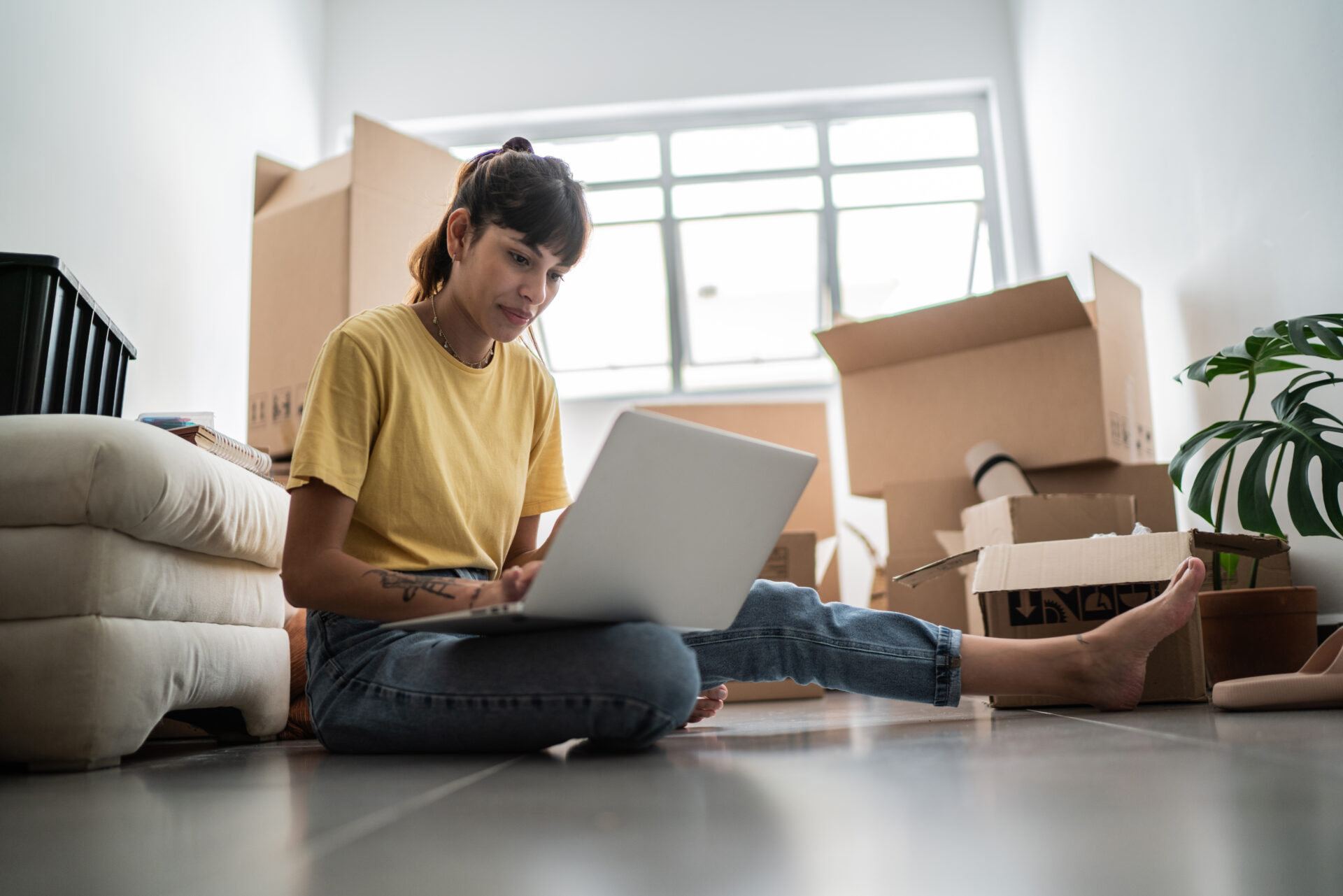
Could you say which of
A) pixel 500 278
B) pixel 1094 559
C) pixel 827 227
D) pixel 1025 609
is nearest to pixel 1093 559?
pixel 1094 559

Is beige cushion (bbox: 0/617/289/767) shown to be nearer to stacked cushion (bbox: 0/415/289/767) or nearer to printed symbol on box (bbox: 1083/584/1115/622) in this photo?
stacked cushion (bbox: 0/415/289/767)

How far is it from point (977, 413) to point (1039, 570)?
1028mm

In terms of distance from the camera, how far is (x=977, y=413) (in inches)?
89.1

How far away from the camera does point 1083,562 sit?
127 centimetres

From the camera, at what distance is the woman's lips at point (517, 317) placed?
1.08 m

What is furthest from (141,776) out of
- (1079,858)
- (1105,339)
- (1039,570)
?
(1105,339)

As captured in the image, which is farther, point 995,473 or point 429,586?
point 995,473

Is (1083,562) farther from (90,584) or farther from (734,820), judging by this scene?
(90,584)

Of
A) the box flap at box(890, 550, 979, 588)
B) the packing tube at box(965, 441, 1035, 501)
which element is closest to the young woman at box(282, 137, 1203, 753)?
the box flap at box(890, 550, 979, 588)

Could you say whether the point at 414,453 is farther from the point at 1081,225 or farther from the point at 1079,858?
the point at 1081,225

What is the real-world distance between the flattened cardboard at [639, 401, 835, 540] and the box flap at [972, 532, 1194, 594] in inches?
63.7

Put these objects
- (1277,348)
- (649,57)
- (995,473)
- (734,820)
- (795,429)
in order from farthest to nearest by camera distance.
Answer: (649,57)
(795,429)
(995,473)
(1277,348)
(734,820)

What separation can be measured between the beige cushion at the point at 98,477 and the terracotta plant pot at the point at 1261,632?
1348mm

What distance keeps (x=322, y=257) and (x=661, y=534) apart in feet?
5.75
